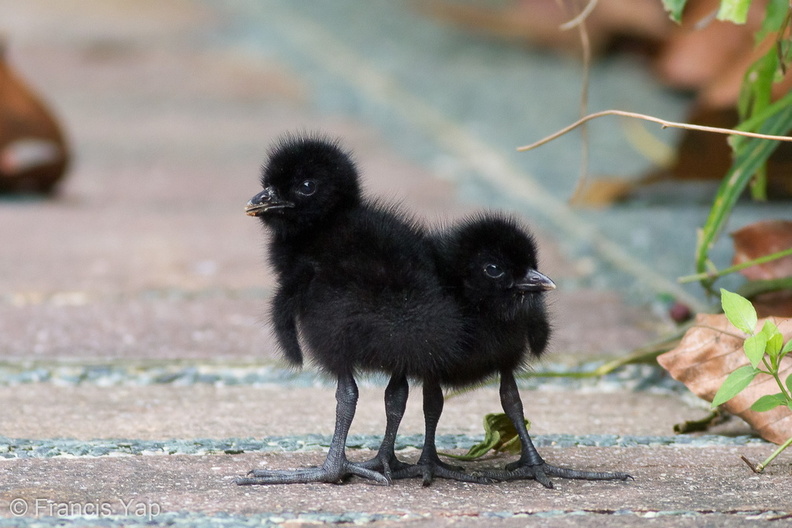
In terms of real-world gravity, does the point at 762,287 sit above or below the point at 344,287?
above

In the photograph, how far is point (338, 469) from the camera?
2279mm

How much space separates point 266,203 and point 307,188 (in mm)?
99

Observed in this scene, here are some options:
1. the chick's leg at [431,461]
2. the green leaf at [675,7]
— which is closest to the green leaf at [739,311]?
the chick's leg at [431,461]

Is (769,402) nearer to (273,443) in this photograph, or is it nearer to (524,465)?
(524,465)

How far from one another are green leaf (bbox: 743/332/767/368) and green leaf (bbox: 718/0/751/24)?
31.9 inches

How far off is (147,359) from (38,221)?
1930mm

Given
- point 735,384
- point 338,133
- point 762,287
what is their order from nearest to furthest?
point 735,384 → point 762,287 → point 338,133

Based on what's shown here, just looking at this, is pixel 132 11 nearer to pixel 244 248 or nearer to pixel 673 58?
pixel 673 58

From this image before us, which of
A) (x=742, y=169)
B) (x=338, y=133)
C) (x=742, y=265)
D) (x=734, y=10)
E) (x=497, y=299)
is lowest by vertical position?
(x=497, y=299)

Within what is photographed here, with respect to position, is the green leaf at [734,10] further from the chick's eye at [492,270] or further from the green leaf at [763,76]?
the chick's eye at [492,270]

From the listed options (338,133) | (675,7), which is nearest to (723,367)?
(675,7)

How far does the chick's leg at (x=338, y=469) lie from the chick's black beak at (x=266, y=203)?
16.3 inches

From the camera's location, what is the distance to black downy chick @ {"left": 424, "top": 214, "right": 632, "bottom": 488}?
2.38 metres

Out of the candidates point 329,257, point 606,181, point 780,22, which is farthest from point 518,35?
point 329,257
